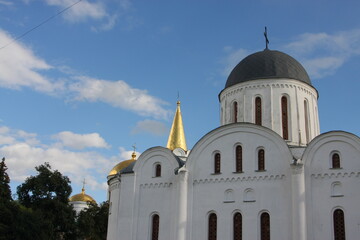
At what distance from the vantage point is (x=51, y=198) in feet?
90.6

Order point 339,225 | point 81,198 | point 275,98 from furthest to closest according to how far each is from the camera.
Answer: point 81,198
point 275,98
point 339,225

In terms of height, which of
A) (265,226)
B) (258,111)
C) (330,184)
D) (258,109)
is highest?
(258,109)

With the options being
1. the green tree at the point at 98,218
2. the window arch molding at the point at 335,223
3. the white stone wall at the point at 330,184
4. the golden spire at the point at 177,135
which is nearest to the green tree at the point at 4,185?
Result: the green tree at the point at 98,218

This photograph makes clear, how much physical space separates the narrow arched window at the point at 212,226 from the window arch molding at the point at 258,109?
18.6ft

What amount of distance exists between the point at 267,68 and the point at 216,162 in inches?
245

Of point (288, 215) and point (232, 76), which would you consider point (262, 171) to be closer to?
point (288, 215)

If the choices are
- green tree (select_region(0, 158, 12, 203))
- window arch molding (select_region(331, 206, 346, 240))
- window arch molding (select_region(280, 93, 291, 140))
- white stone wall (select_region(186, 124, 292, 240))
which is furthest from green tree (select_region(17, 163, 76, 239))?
window arch molding (select_region(331, 206, 346, 240))

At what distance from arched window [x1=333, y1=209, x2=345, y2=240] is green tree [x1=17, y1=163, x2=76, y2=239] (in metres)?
15.9

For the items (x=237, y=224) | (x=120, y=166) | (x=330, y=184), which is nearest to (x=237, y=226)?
(x=237, y=224)

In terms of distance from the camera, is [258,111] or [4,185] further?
[4,185]

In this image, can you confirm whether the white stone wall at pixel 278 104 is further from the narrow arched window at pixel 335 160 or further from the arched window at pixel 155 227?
the arched window at pixel 155 227

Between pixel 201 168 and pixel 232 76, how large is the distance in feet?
20.9

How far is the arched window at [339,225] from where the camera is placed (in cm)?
1834

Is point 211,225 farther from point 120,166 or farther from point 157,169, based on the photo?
point 120,166
